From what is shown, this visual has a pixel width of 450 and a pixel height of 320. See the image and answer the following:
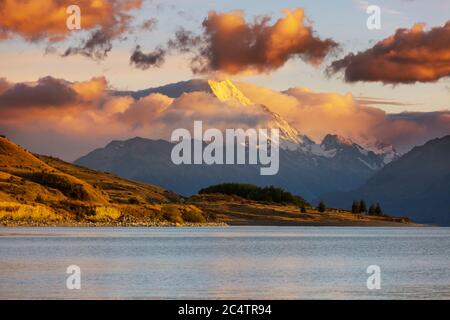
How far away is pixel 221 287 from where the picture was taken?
91.6m

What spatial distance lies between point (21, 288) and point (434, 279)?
44699 mm
